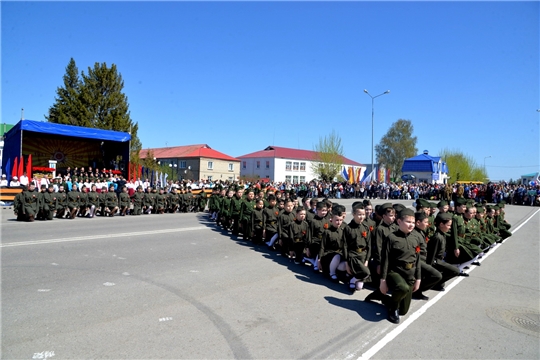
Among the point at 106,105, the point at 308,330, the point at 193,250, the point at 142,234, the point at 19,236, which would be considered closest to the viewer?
the point at 308,330

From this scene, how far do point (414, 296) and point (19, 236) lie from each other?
9.80m

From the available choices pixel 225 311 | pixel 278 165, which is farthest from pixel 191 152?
pixel 225 311

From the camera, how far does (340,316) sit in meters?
5.48

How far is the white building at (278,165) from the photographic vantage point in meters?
77.0

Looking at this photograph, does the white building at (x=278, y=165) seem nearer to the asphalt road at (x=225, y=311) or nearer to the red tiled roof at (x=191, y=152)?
the red tiled roof at (x=191, y=152)

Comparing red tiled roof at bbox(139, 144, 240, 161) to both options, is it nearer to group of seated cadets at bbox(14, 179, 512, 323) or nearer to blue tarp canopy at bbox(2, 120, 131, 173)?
blue tarp canopy at bbox(2, 120, 131, 173)

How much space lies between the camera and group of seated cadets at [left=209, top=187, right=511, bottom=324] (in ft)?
18.1

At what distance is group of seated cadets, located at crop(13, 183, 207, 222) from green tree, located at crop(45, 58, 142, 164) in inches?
909

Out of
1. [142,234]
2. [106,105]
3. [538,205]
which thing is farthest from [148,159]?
[538,205]

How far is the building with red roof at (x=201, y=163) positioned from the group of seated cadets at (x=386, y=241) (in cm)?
5374

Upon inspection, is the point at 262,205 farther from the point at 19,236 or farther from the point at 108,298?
the point at 19,236

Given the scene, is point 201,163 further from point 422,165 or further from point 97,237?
point 97,237

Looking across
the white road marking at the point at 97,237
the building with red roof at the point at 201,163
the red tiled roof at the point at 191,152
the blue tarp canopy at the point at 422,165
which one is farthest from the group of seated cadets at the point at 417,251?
the red tiled roof at the point at 191,152

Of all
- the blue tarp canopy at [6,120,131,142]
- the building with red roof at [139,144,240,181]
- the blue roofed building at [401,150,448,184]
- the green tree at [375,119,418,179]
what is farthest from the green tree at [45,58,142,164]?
the green tree at [375,119,418,179]
